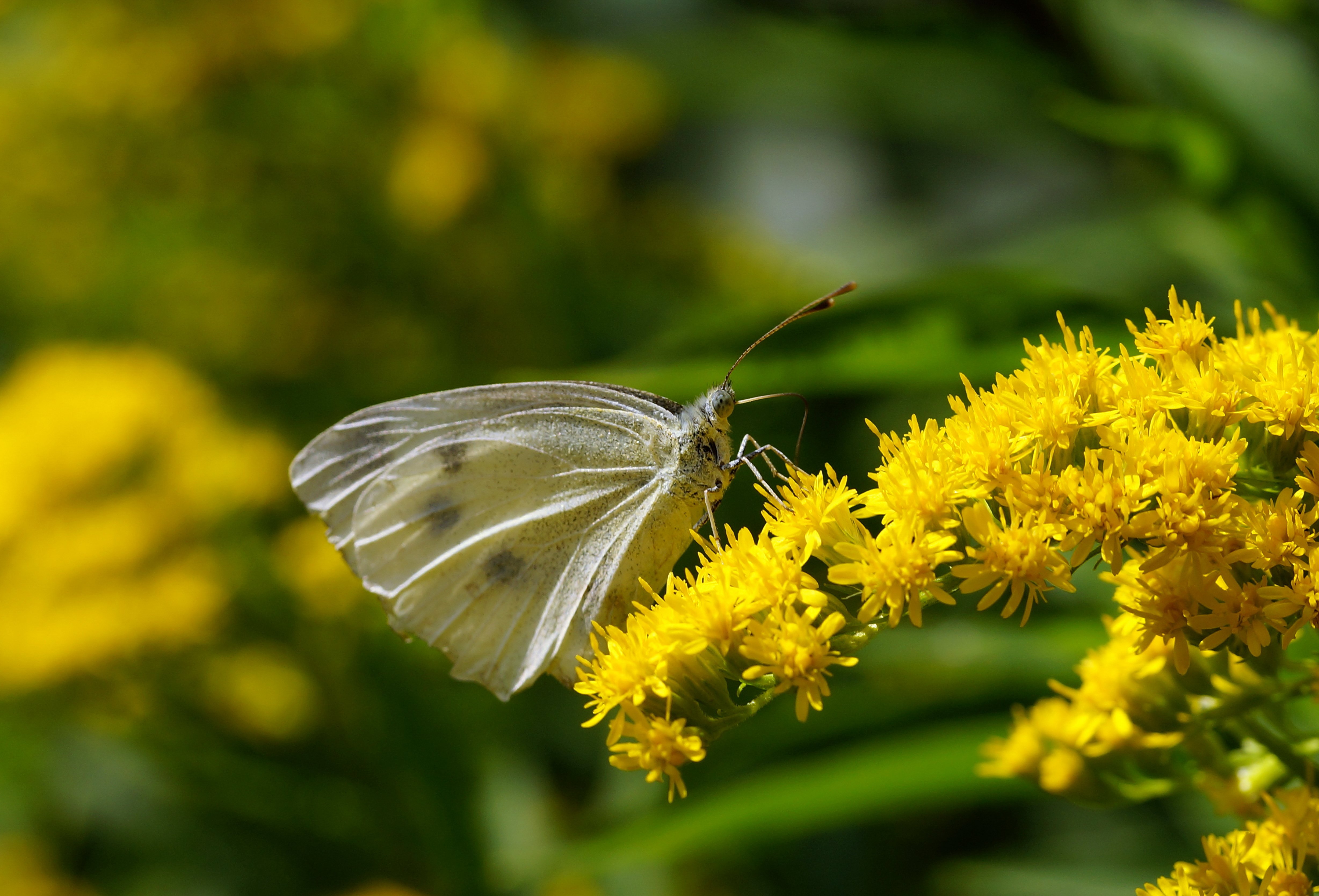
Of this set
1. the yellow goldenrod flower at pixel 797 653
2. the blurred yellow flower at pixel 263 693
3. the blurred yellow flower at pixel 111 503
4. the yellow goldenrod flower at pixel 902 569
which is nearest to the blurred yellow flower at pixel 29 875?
the blurred yellow flower at pixel 111 503

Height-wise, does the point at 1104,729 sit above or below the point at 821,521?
below

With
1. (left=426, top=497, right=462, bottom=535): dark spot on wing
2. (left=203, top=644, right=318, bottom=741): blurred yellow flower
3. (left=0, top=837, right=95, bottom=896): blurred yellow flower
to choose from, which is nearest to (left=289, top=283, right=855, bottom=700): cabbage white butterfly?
(left=426, top=497, right=462, bottom=535): dark spot on wing

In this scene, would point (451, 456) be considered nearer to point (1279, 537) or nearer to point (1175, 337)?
point (1175, 337)

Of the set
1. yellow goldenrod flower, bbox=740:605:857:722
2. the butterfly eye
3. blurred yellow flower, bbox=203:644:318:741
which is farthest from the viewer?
blurred yellow flower, bbox=203:644:318:741

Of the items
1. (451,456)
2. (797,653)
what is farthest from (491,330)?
(797,653)

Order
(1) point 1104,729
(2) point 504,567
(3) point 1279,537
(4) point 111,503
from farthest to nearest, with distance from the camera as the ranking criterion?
(4) point 111,503 < (2) point 504,567 < (1) point 1104,729 < (3) point 1279,537

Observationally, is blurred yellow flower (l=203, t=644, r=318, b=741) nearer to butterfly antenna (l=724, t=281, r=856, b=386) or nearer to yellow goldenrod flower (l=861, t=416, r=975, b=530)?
butterfly antenna (l=724, t=281, r=856, b=386)

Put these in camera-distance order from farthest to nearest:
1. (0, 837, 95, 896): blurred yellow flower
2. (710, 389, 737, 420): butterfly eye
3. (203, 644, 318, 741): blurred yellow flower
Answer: (0, 837, 95, 896): blurred yellow flower
(203, 644, 318, 741): blurred yellow flower
(710, 389, 737, 420): butterfly eye
